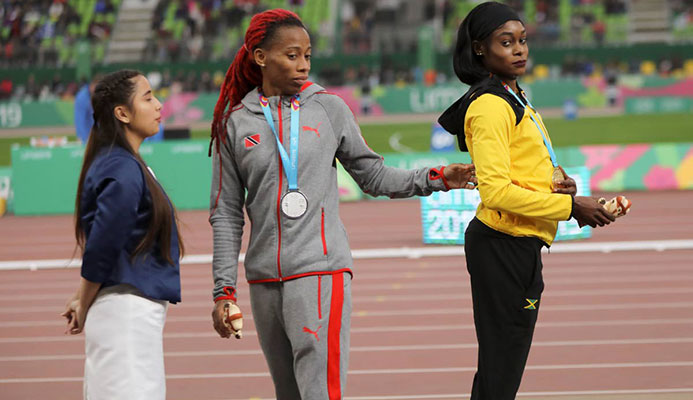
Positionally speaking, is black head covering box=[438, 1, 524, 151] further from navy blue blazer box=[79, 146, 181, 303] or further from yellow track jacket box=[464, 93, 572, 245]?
navy blue blazer box=[79, 146, 181, 303]

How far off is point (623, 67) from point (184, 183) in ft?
72.4

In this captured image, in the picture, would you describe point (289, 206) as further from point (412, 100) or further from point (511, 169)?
point (412, 100)

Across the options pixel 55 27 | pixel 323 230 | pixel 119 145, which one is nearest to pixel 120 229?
pixel 119 145

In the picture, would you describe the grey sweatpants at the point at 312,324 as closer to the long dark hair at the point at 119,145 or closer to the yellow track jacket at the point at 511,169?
the long dark hair at the point at 119,145

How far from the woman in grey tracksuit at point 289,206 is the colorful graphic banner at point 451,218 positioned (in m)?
6.68

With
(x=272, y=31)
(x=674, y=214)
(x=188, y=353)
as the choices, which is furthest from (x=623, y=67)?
(x=272, y=31)

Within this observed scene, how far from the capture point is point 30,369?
623cm

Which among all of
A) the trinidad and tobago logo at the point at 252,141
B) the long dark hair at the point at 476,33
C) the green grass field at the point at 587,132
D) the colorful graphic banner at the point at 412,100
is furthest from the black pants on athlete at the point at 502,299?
the colorful graphic banner at the point at 412,100

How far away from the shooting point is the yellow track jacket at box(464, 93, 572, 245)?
3422mm

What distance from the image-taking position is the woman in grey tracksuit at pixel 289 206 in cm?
335

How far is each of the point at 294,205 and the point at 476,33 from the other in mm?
909

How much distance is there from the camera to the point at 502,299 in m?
3.67

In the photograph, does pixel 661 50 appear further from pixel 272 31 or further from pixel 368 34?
pixel 272 31

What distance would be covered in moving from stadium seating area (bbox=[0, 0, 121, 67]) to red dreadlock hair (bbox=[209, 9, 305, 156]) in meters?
34.4
